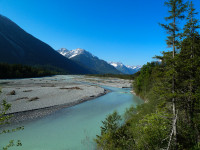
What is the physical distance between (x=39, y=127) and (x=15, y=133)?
8.83 feet

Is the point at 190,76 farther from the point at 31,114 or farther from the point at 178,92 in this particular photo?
the point at 31,114

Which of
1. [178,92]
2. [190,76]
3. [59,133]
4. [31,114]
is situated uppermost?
[190,76]

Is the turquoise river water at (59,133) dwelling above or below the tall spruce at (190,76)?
below

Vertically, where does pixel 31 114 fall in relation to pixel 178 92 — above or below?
below

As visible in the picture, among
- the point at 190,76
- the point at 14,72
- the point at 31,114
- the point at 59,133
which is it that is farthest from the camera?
the point at 14,72

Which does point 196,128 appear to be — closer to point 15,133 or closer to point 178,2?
point 178,2

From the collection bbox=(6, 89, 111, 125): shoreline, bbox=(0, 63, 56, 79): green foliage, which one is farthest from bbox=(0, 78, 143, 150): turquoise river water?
bbox=(0, 63, 56, 79): green foliage

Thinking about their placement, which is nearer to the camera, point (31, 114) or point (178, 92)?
point (178, 92)

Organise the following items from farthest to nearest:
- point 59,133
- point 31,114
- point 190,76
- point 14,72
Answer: point 14,72 < point 31,114 < point 59,133 < point 190,76

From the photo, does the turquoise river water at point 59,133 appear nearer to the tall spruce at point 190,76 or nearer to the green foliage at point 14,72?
the tall spruce at point 190,76

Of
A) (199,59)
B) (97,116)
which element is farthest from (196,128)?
(97,116)

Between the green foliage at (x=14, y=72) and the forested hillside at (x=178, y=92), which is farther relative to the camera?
the green foliage at (x=14, y=72)

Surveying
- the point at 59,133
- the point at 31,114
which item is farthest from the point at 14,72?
the point at 59,133

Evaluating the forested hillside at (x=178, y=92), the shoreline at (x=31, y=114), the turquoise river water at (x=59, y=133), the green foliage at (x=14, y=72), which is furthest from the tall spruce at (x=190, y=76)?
the green foliage at (x=14, y=72)
